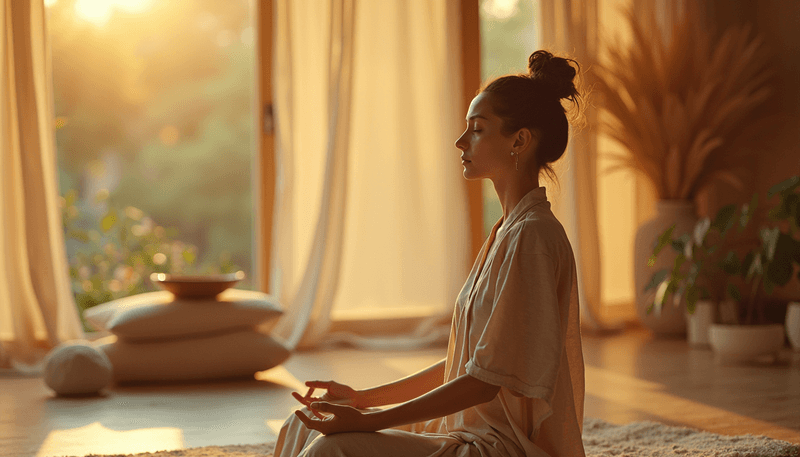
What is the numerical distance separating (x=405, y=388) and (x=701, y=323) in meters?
2.84

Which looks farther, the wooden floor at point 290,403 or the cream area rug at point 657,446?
the wooden floor at point 290,403

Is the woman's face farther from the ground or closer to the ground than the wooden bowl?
farther from the ground

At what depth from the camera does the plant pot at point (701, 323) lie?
3834mm

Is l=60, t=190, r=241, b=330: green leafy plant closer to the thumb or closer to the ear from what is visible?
the thumb

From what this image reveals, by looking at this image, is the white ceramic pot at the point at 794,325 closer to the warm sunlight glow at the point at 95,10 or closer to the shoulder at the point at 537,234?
the shoulder at the point at 537,234

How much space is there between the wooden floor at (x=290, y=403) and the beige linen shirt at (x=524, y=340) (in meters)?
1.10

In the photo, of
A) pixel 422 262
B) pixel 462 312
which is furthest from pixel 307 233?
pixel 462 312

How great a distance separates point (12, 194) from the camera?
3348 mm

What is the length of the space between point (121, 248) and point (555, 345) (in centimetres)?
394

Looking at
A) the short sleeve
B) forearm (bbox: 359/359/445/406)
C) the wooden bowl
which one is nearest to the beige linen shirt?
the short sleeve

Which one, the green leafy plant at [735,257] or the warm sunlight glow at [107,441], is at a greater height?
the green leafy plant at [735,257]

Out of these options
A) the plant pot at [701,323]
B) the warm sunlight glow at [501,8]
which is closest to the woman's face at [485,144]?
the plant pot at [701,323]

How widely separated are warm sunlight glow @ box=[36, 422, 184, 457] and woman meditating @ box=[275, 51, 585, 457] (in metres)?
0.89

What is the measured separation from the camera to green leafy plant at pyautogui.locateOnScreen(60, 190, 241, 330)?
4359 millimetres
